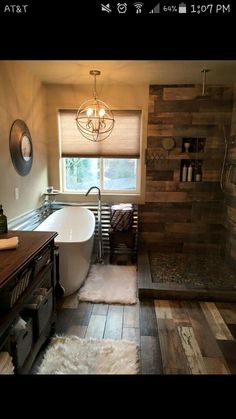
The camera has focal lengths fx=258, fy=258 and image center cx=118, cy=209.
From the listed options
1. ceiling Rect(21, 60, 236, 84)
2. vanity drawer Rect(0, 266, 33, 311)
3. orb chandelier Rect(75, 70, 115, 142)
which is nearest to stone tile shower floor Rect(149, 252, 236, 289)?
vanity drawer Rect(0, 266, 33, 311)

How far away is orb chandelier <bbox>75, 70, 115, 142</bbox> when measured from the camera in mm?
3523

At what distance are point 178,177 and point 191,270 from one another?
4.43 ft

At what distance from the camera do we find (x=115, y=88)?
362 cm

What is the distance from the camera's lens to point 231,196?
11.0ft

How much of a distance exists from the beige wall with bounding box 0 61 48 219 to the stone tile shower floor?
1.74m

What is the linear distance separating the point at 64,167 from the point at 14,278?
292 centimetres

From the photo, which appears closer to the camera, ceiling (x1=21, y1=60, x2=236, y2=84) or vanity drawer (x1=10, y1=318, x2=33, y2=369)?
vanity drawer (x1=10, y1=318, x2=33, y2=369)

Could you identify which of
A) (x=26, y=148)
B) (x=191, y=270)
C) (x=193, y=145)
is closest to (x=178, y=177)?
(x=193, y=145)

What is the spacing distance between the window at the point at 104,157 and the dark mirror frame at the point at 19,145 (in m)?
0.85

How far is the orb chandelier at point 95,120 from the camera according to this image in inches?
139

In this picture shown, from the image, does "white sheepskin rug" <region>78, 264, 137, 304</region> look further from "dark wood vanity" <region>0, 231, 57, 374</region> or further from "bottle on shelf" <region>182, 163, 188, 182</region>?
"bottle on shelf" <region>182, 163, 188, 182</region>

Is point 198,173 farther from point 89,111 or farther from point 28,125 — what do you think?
point 28,125

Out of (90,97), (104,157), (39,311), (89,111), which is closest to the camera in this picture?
(39,311)
